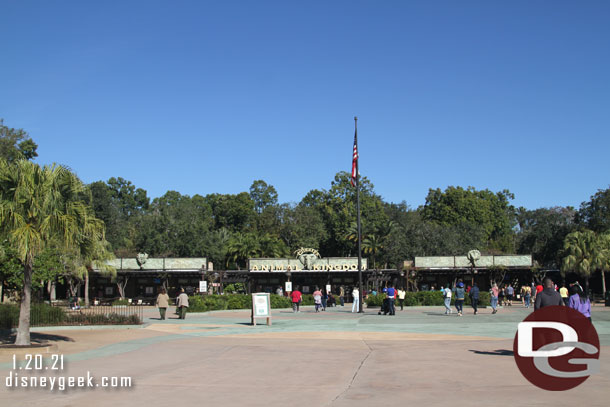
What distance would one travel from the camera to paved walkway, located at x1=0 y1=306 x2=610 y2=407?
8805 millimetres

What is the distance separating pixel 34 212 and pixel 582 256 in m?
42.3

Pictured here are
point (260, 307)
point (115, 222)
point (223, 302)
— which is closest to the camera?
point (260, 307)

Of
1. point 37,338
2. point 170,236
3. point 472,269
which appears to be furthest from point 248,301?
point 170,236

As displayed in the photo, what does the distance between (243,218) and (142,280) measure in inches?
1401

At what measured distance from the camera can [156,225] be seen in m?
68.3

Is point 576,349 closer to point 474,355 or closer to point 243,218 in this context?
point 474,355

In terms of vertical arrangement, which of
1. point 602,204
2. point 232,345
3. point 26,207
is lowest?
point 232,345

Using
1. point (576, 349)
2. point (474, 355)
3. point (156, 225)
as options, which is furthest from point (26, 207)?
point (156, 225)

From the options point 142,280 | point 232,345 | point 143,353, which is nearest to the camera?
point 143,353

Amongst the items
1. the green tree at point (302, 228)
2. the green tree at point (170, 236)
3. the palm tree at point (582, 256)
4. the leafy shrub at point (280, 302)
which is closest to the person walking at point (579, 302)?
the leafy shrub at point (280, 302)

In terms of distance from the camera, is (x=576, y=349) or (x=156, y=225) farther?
(x=156, y=225)

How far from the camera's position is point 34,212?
1488 centimetres

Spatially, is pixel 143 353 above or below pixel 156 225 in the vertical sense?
below

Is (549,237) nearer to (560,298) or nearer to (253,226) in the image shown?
(253,226)
